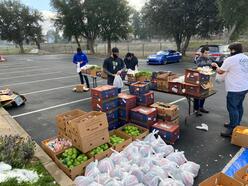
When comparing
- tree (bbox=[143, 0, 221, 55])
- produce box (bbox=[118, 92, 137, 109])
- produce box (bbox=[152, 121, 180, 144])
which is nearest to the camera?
produce box (bbox=[152, 121, 180, 144])

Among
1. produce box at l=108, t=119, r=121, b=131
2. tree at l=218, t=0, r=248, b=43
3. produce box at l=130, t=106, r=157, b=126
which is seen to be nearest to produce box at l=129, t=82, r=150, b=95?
produce box at l=130, t=106, r=157, b=126

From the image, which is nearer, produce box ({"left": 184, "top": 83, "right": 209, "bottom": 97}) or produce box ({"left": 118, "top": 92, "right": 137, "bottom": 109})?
produce box ({"left": 118, "top": 92, "right": 137, "bottom": 109})

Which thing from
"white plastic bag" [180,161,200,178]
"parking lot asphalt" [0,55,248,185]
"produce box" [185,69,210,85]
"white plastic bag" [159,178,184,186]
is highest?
"produce box" [185,69,210,85]

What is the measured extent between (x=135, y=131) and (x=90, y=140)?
4.34 ft

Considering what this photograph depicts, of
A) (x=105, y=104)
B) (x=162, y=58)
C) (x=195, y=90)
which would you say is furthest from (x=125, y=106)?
(x=162, y=58)

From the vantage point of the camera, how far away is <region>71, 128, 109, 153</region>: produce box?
14.0ft

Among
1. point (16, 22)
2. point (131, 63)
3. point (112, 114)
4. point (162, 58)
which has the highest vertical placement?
point (16, 22)

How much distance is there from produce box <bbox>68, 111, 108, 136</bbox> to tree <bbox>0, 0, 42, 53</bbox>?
42602 millimetres

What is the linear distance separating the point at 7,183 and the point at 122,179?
1.58 metres

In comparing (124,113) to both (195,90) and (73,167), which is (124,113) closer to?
(195,90)

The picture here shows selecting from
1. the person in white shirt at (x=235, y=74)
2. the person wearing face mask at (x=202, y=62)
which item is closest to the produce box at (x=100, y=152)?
the person in white shirt at (x=235, y=74)

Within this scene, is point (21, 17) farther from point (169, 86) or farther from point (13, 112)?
point (169, 86)

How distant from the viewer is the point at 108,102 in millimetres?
5836

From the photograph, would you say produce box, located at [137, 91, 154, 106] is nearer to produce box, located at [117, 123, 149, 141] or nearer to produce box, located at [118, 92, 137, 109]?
produce box, located at [118, 92, 137, 109]
